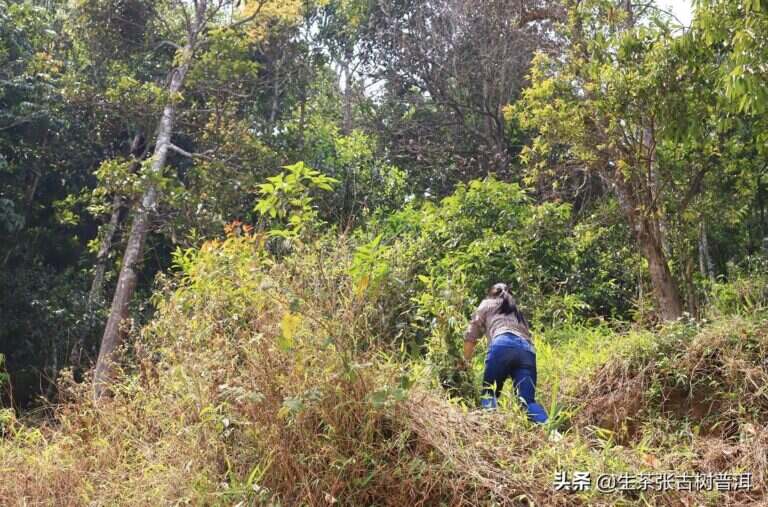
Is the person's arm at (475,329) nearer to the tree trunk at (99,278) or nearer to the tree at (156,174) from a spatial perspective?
the tree at (156,174)

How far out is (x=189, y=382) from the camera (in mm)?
3723

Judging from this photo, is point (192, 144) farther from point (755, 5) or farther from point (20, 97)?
point (755, 5)

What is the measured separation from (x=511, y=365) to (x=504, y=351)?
105 millimetres

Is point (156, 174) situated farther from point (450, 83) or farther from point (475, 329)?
point (450, 83)

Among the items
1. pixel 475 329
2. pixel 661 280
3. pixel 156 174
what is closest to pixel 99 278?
pixel 156 174

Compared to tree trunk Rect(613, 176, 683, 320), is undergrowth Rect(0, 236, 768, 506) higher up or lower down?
lower down

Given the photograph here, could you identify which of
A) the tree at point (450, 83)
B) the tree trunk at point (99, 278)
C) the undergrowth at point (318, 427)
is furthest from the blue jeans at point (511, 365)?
the tree at point (450, 83)

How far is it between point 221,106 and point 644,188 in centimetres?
743

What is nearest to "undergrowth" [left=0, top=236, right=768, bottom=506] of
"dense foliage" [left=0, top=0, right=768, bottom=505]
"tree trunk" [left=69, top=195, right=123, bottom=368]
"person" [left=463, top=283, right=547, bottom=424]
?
"dense foliage" [left=0, top=0, right=768, bottom=505]

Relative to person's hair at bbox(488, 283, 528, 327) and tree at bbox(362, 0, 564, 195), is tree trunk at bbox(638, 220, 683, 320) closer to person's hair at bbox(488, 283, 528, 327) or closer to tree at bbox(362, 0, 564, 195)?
person's hair at bbox(488, 283, 528, 327)

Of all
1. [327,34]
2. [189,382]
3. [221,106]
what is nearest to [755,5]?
[189,382]

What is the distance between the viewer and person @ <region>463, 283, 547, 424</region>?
14.9 ft

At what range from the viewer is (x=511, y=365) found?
4629mm

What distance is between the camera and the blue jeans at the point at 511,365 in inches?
180
